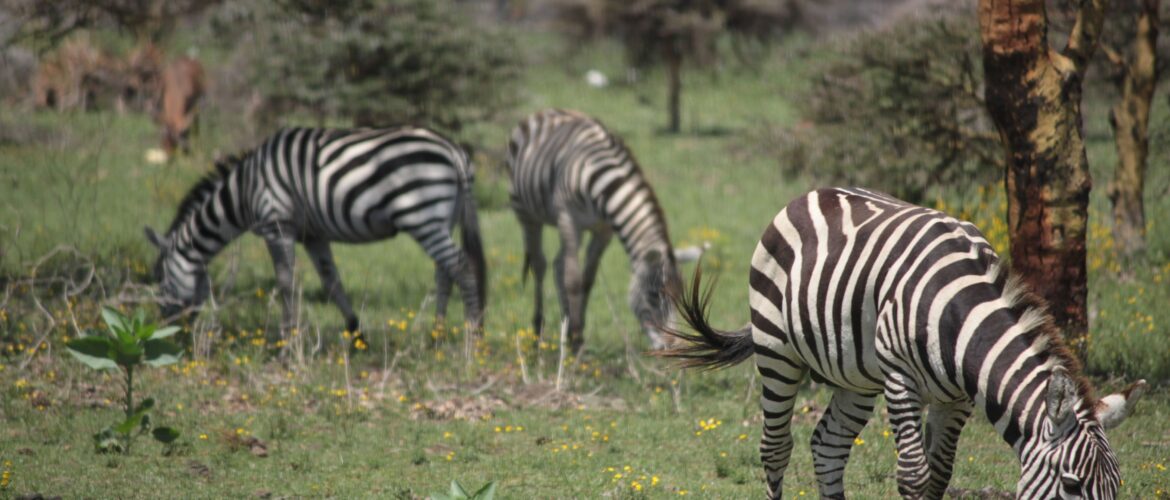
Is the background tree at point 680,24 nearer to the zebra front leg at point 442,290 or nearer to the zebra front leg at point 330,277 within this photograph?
the zebra front leg at point 442,290

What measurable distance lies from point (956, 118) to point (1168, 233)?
3.16 meters

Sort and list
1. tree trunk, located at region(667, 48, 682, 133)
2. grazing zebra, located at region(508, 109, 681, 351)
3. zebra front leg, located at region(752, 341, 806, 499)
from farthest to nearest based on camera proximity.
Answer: tree trunk, located at region(667, 48, 682, 133)
grazing zebra, located at region(508, 109, 681, 351)
zebra front leg, located at region(752, 341, 806, 499)

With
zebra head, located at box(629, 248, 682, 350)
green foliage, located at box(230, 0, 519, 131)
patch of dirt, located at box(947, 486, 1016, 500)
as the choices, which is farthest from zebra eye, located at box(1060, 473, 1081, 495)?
green foliage, located at box(230, 0, 519, 131)

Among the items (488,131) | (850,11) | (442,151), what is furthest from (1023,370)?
(850,11)

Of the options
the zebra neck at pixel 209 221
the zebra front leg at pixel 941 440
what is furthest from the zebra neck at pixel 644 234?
the zebra front leg at pixel 941 440

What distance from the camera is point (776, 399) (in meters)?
4.87

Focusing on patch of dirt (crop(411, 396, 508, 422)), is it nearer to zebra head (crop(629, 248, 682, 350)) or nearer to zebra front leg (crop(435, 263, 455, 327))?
zebra head (crop(629, 248, 682, 350))

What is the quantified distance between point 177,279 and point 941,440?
7.08 metres

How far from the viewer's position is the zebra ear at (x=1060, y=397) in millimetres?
3410

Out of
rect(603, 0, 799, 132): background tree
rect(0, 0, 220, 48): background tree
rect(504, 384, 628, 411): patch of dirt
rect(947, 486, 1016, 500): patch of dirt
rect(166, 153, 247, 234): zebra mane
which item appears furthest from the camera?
rect(603, 0, 799, 132): background tree

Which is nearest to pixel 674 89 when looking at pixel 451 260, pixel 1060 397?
pixel 451 260

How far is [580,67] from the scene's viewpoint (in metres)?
29.0

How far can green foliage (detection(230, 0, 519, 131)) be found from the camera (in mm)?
15961

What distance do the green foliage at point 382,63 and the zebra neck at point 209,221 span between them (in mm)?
6707
